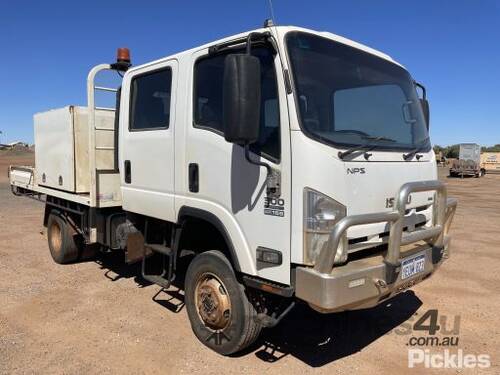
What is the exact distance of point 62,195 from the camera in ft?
20.2

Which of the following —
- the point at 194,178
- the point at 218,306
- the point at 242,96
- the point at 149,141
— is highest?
the point at 242,96

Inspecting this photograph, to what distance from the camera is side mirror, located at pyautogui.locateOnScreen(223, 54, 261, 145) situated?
2.90m

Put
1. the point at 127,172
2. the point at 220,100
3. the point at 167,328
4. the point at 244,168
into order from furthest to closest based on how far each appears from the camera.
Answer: the point at 127,172
the point at 167,328
the point at 220,100
the point at 244,168

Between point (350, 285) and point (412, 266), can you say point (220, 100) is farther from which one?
point (412, 266)

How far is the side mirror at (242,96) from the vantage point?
9.52 feet

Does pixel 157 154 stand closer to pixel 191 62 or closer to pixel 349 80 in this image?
pixel 191 62

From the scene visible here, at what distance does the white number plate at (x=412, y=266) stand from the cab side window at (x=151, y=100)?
95.5 inches

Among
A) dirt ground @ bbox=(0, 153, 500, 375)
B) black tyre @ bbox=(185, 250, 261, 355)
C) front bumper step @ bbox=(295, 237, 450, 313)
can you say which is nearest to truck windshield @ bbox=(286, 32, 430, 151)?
front bumper step @ bbox=(295, 237, 450, 313)

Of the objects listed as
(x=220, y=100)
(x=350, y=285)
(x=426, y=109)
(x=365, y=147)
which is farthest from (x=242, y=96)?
(x=426, y=109)

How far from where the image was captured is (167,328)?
4500 mm

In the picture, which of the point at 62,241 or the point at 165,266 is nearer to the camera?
the point at 165,266

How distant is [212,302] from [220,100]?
1.69 metres

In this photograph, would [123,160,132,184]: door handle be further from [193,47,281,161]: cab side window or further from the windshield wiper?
the windshield wiper

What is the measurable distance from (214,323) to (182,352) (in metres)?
0.39
